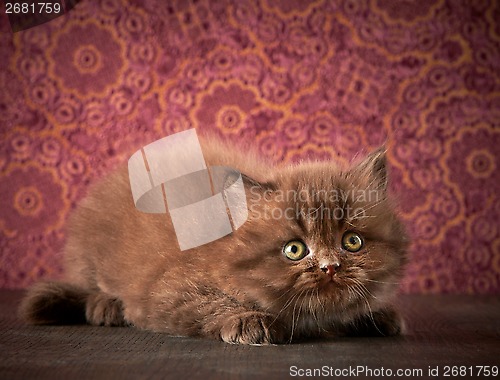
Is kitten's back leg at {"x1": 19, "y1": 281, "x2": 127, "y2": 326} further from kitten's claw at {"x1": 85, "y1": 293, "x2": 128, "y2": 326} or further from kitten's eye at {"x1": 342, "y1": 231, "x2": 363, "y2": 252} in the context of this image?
kitten's eye at {"x1": 342, "y1": 231, "x2": 363, "y2": 252}

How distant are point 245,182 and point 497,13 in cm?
150

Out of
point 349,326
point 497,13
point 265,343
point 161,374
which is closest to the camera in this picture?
point 161,374

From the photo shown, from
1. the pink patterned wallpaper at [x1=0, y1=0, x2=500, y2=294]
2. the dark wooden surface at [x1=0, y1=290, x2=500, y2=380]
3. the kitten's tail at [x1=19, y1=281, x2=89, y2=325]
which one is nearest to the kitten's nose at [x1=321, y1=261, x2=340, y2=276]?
the dark wooden surface at [x1=0, y1=290, x2=500, y2=380]

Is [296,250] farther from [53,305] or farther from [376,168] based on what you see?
[53,305]

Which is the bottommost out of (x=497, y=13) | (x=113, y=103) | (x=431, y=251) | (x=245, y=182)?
(x=431, y=251)

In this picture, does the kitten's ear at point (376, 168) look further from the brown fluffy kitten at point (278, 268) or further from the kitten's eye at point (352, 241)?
the kitten's eye at point (352, 241)

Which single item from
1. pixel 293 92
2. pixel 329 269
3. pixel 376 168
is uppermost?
pixel 293 92

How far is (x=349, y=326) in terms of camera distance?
4.75 feet

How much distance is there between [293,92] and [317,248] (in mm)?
1172

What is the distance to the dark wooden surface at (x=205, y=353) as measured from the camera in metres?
1.07

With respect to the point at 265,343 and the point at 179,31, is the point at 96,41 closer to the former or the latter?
the point at 179,31

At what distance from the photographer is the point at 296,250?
129cm

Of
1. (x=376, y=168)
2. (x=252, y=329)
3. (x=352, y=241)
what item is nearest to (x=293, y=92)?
(x=376, y=168)

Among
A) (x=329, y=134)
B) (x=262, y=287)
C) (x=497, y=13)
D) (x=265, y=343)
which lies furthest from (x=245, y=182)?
(x=497, y=13)
